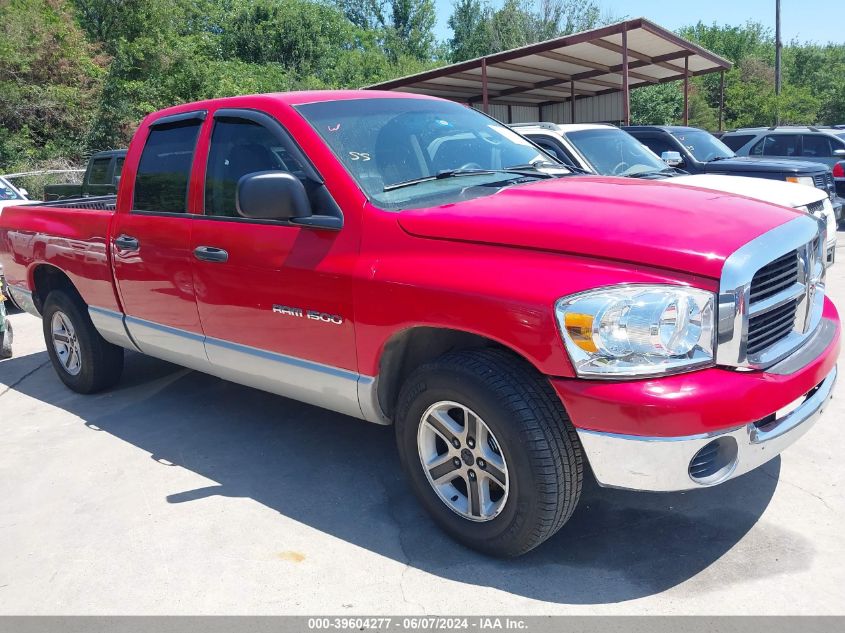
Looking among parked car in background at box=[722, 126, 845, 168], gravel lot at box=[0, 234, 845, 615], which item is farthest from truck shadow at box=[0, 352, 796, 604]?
parked car in background at box=[722, 126, 845, 168]

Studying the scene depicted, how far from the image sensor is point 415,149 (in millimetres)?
3770

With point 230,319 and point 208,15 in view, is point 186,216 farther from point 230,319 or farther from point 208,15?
point 208,15

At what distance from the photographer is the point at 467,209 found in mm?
3160

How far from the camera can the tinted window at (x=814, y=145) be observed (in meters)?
13.6

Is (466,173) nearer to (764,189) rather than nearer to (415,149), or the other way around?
(415,149)

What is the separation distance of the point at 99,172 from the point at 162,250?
7.28 m

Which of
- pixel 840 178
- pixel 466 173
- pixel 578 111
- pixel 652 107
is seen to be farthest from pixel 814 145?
pixel 652 107

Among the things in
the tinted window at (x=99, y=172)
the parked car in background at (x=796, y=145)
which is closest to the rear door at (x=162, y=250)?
the tinted window at (x=99, y=172)

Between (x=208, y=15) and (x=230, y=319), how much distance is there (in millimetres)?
31665

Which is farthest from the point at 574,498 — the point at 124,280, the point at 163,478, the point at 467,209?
the point at 124,280

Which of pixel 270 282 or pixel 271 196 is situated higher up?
pixel 271 196

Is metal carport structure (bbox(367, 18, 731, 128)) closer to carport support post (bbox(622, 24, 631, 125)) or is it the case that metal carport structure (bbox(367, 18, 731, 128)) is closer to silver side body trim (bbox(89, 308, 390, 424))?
carport support post (bbox(622, 24, 631, 125))

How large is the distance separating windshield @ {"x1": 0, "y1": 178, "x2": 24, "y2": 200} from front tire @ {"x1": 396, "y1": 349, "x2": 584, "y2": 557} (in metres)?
8.75

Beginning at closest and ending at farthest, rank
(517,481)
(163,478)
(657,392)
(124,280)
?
(657,392) → (517,481) → (163,478) → (124,280)
